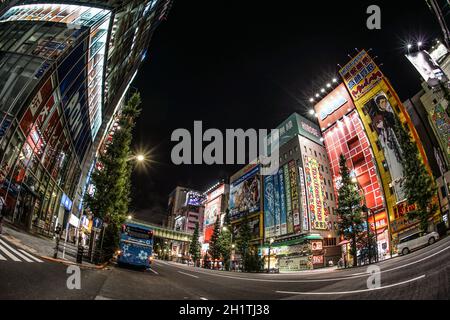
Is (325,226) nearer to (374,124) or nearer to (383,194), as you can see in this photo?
(383,194)

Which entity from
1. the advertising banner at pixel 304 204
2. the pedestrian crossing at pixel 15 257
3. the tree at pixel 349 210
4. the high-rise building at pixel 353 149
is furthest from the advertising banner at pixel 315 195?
the pedestrian crossing at pixel 15 257

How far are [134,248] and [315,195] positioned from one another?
43.8 metres

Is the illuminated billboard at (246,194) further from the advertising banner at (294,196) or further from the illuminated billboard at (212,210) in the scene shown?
the advertising banner at (294,196)

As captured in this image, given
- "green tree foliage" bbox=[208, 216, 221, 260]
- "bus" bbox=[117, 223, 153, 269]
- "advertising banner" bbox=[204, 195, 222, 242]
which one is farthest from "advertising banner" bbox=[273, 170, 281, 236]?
"bus" bbox=[117, 223, 153, 269]

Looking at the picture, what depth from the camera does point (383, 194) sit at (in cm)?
3869

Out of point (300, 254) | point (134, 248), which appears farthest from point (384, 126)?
point (134, 248)

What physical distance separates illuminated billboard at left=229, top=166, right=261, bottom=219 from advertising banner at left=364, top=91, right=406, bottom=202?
116 ft

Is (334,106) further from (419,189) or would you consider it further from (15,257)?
(15,257)

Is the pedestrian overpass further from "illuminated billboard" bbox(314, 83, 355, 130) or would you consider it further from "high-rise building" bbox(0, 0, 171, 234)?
"illuminated billboard" bbox(314, 83, 355, 130)

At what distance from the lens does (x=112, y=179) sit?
17438mm

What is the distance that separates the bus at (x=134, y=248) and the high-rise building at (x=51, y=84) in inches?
394

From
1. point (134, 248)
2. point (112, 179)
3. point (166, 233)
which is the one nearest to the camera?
point (134, 248)
